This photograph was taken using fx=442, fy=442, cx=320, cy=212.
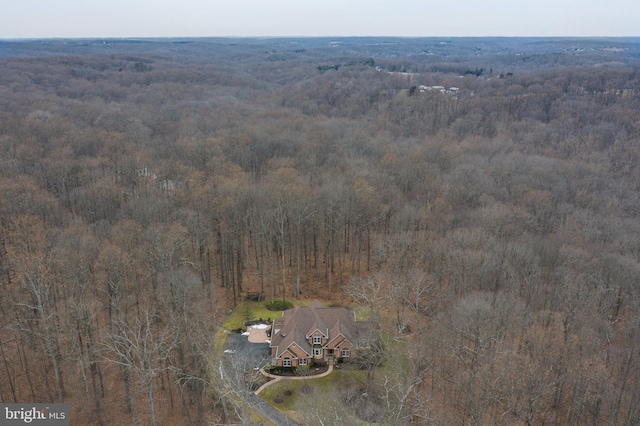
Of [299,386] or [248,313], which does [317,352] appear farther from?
[248,313]

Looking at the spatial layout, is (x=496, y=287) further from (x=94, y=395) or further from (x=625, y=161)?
(x=625, y=161)

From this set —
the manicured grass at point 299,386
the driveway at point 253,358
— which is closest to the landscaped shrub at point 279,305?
the driveway at point 253,358

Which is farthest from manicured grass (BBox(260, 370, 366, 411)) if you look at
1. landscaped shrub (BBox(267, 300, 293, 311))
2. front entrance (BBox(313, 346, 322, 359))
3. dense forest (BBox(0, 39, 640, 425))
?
landscaped shrub (BBox(267, 300, 293, 311))

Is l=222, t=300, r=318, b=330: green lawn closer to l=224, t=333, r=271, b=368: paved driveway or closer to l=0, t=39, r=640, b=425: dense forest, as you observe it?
l=0, t=39, r=640, b=425: dense forest

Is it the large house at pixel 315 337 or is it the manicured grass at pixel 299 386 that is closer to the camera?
the manicured grass at pixel 299 386

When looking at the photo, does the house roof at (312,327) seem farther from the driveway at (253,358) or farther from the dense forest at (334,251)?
the dense forest at (334,251)
